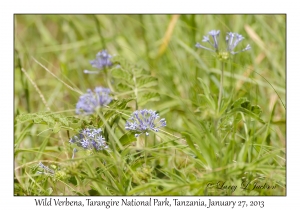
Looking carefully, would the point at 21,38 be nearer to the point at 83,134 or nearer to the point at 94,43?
the point at 94,43

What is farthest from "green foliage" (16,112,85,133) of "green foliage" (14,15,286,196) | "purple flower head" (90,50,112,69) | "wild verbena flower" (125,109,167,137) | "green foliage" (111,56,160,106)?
"purple flower head" (90,50,112,69)

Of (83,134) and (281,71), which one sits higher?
(281,71)

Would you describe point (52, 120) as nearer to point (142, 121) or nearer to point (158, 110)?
point (142, 121)

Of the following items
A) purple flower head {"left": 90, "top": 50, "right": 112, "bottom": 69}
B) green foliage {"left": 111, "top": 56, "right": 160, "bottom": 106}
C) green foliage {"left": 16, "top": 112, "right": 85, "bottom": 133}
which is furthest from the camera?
purple flower head {"left": 90, "top": 50, "right": 112, "bottom": 69}

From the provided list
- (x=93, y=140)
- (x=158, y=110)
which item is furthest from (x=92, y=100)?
(x=158, y=110)

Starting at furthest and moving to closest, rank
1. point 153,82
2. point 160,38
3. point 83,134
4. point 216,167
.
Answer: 1. point 160,38
2. point 153,82
3. point 83,134
4. point 216,167

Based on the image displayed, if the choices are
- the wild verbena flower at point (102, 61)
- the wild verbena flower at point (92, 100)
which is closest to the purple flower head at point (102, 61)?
the wild verbena flower at point (102, 61)

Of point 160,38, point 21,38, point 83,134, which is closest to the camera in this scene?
point 83,134

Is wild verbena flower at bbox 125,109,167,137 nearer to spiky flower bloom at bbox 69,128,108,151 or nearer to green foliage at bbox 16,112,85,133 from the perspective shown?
spiky flower bloom at bbox 69,128,108,151

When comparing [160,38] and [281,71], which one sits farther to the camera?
[160,38]

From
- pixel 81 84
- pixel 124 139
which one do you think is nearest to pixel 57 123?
pixel 124 139

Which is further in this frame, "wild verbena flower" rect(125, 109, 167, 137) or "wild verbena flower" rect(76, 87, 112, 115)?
"wild verbena flower" rect(125, 109, 167, 137)
